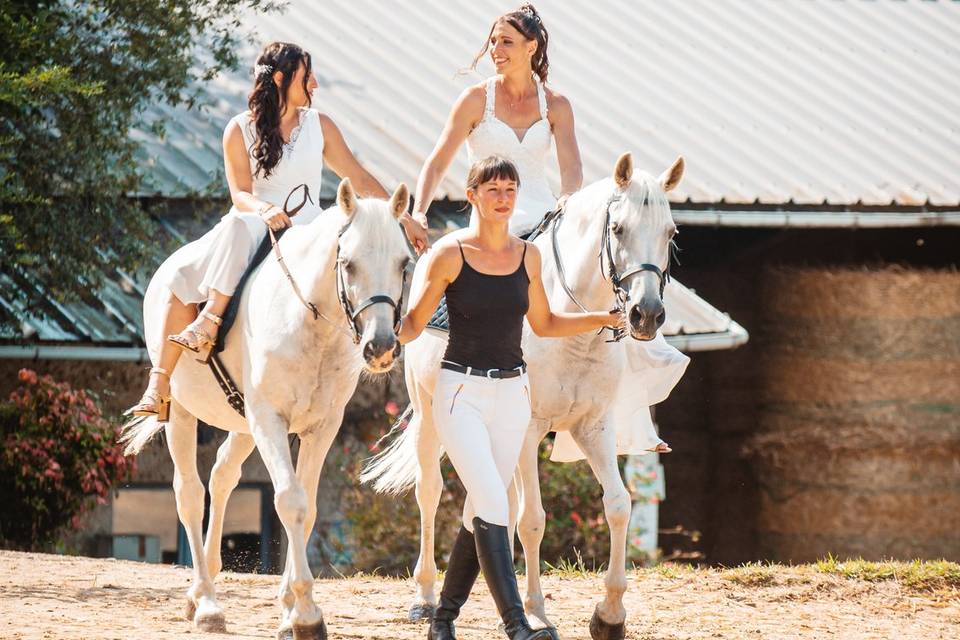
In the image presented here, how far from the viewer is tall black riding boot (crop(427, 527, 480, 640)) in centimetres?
559

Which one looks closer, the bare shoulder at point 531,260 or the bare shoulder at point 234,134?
the bare shoulder at point 531,260

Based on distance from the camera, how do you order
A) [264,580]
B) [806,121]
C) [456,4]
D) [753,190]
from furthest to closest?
[456,4], [806,121], [753,190], [264,580]

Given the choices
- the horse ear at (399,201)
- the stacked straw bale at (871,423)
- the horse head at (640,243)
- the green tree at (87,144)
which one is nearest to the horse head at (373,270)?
the horse ear at (399,201)

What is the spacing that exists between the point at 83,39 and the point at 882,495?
→ 23.4ft

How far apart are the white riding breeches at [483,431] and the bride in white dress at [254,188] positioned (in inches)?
36.7

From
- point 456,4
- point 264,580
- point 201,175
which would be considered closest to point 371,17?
point 456,4

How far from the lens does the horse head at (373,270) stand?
5238mm

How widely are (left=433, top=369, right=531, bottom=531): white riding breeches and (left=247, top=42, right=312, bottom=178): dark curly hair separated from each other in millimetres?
1551

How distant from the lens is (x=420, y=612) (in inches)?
275

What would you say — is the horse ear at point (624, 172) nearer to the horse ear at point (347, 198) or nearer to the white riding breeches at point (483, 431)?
the white riding breeches at point (483, 431)

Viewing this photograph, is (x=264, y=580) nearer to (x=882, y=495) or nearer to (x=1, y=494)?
(x=1, y=494)

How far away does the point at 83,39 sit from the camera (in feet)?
34.8

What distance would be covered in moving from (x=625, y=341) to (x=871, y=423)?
6087 mm

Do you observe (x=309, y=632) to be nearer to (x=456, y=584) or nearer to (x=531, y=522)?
(x=456, y=584)
